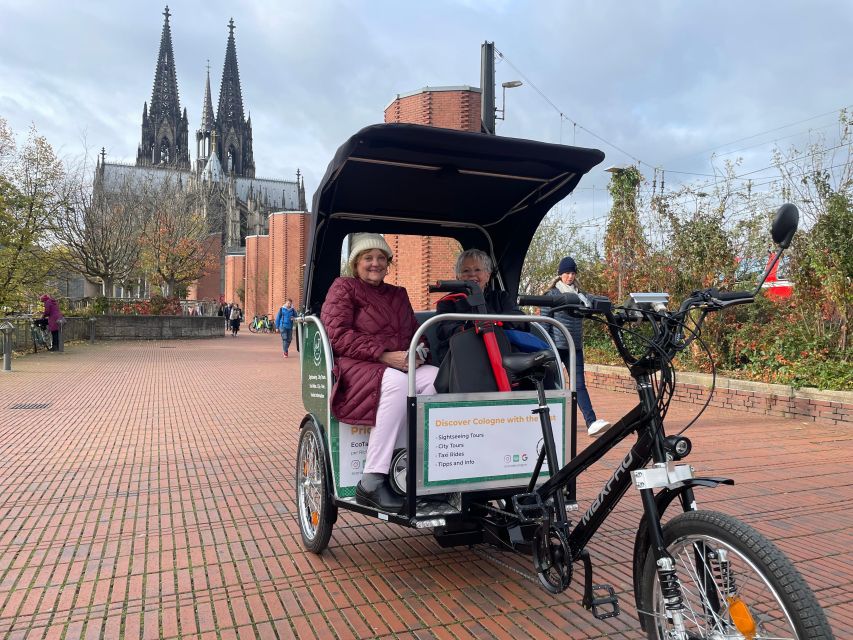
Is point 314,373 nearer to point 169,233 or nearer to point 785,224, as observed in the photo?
point 785,224

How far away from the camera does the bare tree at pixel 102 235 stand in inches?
1220

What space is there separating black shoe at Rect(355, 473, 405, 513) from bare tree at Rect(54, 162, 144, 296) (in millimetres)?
30645

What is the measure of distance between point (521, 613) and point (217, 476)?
3654 millimetres

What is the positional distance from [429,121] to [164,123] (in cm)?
7704

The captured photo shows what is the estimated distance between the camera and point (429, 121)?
23734 millimetres

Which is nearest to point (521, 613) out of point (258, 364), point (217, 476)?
point (217, 476)

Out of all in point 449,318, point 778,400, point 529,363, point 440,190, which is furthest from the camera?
point 778,400

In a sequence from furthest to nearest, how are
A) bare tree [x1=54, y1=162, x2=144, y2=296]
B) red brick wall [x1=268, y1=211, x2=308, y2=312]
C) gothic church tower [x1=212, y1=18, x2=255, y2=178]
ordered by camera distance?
gothic church tower [x1=212, y1=18, x2=255, y2=178] < red brick wall [x1=268, y1=211, x2=308, y2=312] < bare tree [x1=54, y1=162, x2=144, y2=296]

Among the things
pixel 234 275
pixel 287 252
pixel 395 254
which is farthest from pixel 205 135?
pixel 395 254

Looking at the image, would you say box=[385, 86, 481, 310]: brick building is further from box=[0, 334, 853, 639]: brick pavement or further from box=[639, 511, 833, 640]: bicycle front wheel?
box=[639, 511, 833, 640]: bicycle front wheel

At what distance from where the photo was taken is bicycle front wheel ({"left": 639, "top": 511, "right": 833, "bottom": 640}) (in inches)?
77.1

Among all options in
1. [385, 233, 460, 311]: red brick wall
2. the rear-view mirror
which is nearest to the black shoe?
the rear-view mirror

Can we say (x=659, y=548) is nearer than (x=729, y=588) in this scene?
No

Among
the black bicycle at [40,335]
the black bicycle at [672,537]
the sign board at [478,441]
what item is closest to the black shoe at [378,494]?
the sign board at [478,441]
